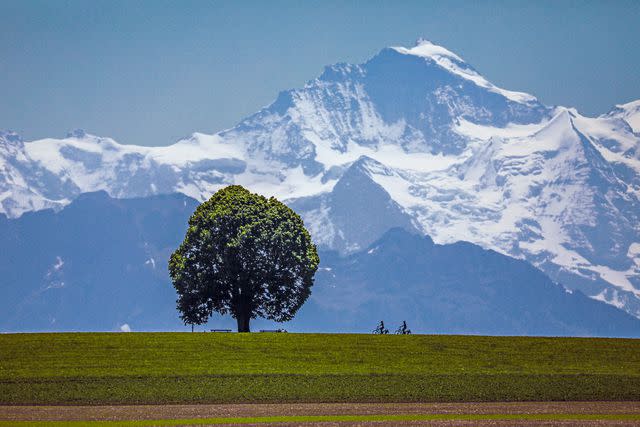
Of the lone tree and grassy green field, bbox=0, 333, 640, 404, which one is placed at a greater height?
the lone tree

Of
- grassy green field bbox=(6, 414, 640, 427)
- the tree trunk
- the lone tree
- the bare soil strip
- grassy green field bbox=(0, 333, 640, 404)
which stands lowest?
grassy green field bbox=(6, 414, 640, 427)

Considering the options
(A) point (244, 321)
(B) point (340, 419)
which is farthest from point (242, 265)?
(B) point (340, 419)

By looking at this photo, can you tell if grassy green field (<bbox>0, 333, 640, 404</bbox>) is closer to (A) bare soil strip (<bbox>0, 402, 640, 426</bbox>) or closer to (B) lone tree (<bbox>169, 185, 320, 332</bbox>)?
(A) bare soil strip (<bbox>0, 402, 640, 426</bbox>)

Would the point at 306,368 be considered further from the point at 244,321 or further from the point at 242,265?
the point at 244,321

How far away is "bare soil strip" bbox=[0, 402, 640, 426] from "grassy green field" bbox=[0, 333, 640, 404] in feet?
8.82

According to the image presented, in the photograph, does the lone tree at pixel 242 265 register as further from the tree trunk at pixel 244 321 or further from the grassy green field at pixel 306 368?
the grassy green field at pixel 306 368

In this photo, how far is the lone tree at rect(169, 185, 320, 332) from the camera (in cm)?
14350

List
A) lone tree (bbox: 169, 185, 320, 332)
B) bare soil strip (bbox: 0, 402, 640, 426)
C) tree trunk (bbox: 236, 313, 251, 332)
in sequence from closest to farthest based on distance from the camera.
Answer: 1. bare soil strip (bbox: 0, 402, 640, 426)
2. lone tree (bbox: 169, 185, 320, 332)
3. tree trunk (bbox: 236, 313, 251, 332)

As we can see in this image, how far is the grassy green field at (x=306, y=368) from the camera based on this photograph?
94.7 metres

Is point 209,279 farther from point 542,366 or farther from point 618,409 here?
point 618,409

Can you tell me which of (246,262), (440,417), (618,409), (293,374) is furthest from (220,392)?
(246,262)

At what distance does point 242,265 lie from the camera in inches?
5630

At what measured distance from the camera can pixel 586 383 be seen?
101 m

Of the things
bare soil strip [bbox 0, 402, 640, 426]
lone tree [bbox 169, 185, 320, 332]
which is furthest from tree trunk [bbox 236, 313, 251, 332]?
bare soil strip [bbox 0, 402, 640, 426]
